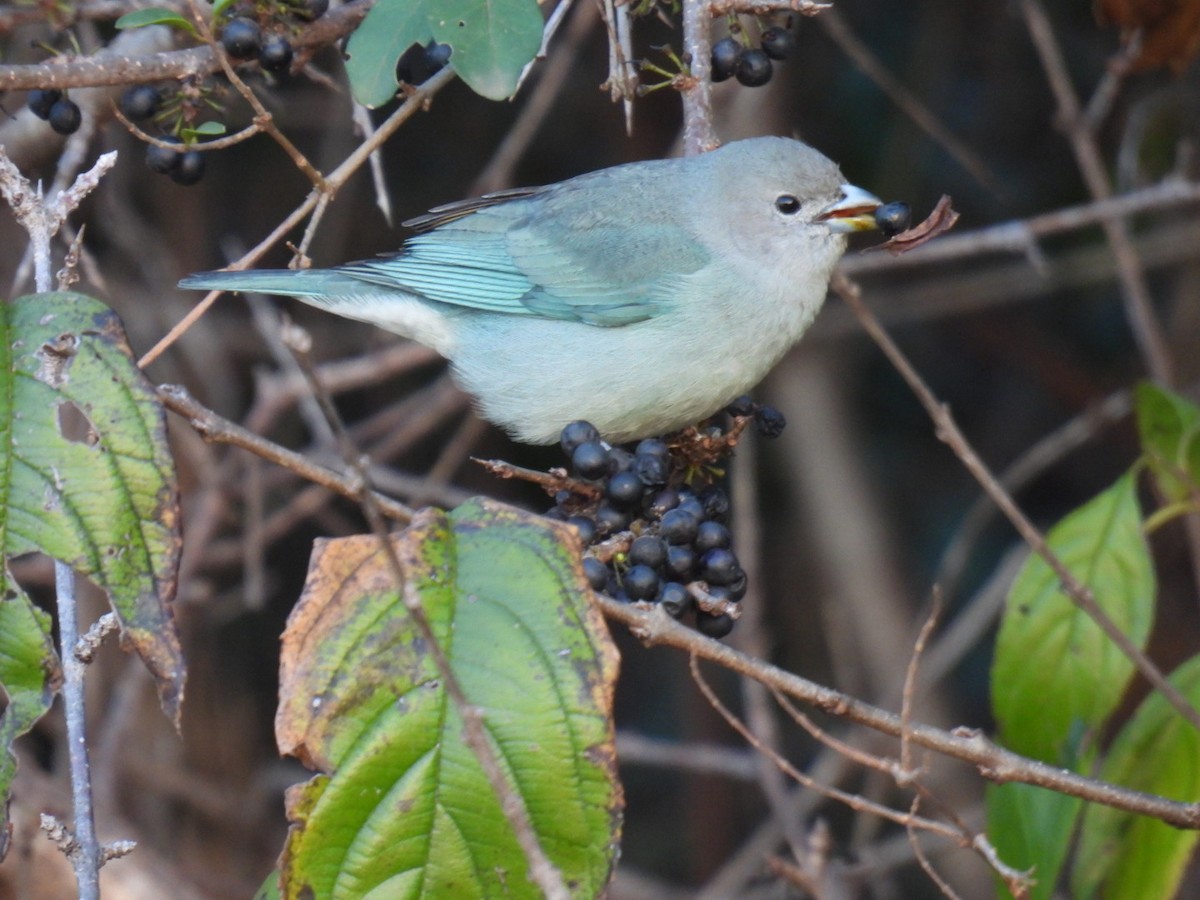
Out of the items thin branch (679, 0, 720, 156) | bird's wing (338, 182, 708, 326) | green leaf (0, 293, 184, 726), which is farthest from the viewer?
bird's wing (338, 182, 708, 326)

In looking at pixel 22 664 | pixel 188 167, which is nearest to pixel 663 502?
pixel 22 664

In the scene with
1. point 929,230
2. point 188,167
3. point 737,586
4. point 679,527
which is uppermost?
point 188,167

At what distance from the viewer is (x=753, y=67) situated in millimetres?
3031

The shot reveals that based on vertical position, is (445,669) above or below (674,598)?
below

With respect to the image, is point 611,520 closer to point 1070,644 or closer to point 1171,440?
point 1070,644

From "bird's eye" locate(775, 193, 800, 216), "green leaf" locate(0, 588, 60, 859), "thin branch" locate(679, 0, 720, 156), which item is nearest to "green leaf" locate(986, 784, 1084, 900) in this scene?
"bird's eye" locate(775, 193, 800, 216)

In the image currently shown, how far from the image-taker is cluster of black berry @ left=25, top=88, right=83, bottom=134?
2.89 m

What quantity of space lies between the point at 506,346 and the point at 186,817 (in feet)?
8.90

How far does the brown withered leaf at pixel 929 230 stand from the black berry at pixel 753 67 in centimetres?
48

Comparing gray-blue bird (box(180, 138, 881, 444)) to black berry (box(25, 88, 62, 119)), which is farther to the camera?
gray-blue bird (box(180, 138, 881, 444))

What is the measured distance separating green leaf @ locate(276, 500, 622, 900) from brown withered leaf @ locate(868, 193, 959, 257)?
130 centimetres

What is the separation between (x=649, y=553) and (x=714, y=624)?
205mm

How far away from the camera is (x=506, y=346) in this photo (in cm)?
371

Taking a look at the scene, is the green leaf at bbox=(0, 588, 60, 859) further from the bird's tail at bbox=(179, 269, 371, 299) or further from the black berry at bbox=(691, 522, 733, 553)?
the bird's tail at bbox=(179, 269, 371, 299)
